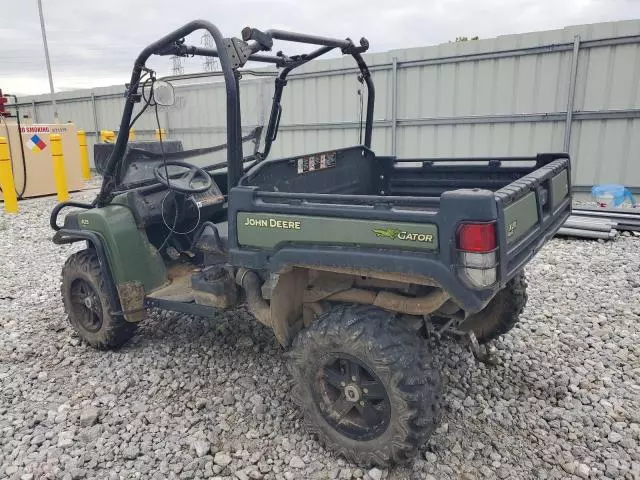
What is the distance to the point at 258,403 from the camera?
10.6 ft

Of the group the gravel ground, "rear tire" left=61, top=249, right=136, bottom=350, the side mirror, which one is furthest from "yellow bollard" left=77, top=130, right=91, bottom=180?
the side mirror

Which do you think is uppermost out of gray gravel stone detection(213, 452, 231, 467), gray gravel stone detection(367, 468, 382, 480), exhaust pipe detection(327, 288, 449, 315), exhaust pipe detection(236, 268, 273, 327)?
exhaust pipe detection(327, 288, 449, 315)

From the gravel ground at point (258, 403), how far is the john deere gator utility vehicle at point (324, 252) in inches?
11.1

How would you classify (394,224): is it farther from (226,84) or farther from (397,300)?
(226,84)

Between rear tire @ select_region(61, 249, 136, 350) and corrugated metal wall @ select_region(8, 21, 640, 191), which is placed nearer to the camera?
rear tire @ select_region(61, 249, 136, 350)

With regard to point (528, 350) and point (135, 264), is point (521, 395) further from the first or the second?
point (135, 264)

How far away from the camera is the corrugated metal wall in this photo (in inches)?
328

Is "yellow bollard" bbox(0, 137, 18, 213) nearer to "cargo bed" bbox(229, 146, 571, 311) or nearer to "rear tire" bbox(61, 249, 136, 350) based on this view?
"rear tire" bbox(61, 249, 136, 350)

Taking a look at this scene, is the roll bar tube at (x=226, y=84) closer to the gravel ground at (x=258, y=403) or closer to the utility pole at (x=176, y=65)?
the utility pole at (x=176, y=65)

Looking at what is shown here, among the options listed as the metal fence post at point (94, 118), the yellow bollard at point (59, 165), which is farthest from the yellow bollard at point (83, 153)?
the metal fence post at point (94, 118)

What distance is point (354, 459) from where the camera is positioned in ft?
8.64

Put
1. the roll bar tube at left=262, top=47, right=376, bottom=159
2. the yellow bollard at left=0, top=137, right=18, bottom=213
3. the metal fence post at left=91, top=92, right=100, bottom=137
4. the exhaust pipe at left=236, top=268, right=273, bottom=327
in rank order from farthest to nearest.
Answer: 1. the metal fence post at left=91, top=92, right=100, bottom=137
2. the yellow bollard at left=0, top=137, right=18, bottom=213
3. the roll bar tube at left=262, top=47, right=376, bottom=159
4. the exhaust pipe at left=236, top=268, right=273, bottom=327

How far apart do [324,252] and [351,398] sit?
76 cm

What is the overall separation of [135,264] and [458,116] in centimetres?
747
